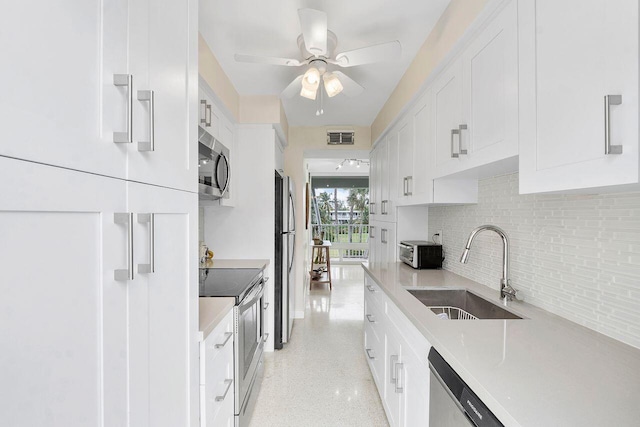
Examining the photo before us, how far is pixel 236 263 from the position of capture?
2814 millimetres

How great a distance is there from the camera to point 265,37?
6.62 feet

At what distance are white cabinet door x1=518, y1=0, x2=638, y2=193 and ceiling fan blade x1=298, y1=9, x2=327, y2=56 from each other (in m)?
0.88

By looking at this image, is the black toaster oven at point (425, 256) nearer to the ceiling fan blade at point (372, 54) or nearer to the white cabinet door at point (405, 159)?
the white cabinet door at point (405, 159)

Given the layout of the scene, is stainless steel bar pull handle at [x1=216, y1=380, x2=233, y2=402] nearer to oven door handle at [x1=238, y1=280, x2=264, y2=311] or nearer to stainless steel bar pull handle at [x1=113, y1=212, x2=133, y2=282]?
oven door handle at [x1=238, y1=280, x2=264, y2=311]

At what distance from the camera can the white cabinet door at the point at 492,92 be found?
47.5 inches

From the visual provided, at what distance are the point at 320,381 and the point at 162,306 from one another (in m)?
2.00

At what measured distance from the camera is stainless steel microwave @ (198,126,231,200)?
5.91 ft

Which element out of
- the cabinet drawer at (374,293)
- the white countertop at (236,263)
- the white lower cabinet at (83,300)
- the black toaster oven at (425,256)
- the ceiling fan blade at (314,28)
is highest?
the ceiling fan blade at (314,28)

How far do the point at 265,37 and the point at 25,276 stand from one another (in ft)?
6.53

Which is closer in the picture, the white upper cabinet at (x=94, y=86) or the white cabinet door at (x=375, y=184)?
the white upper cabinet at (x=94, y=86)

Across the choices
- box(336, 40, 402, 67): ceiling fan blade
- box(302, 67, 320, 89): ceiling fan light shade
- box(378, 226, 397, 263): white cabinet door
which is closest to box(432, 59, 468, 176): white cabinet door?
box(336, 40, 402, 67): ceiling fan blade

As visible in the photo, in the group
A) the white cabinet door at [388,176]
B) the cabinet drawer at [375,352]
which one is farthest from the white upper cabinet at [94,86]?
the white cabinet door at [388,176]

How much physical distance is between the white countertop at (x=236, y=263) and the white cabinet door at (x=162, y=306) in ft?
5.19

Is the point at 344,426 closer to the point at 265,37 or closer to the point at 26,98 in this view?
the point at 26,98
